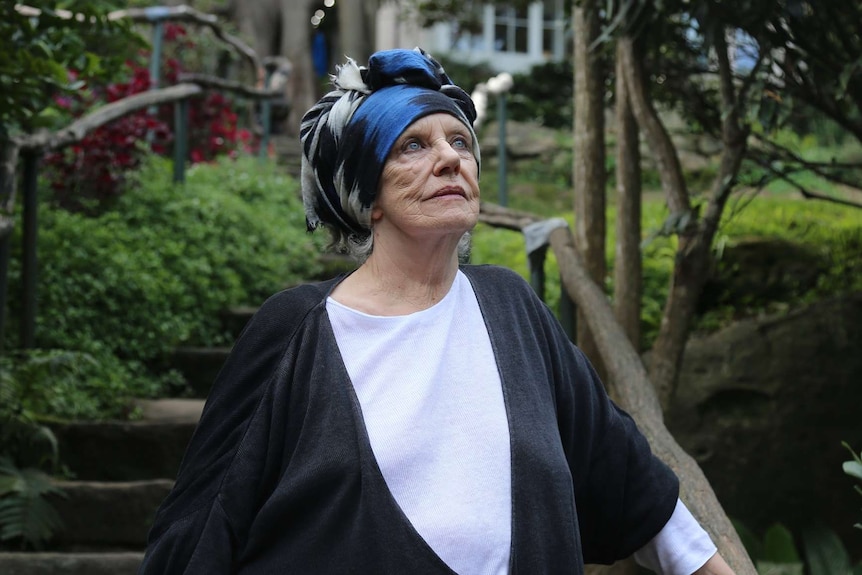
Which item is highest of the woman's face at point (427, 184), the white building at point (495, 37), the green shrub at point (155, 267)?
the white building at point (495, 37)

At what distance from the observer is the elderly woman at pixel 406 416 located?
1776mm

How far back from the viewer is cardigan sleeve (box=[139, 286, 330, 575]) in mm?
1804

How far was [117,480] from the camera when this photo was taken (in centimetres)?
472

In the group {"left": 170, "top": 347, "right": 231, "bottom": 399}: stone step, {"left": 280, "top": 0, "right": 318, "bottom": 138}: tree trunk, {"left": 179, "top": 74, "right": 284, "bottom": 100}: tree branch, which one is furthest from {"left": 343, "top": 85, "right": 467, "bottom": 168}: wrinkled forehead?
{"left": 280, "top": 0, "right": 318, "bottom": 138}: tree trunk

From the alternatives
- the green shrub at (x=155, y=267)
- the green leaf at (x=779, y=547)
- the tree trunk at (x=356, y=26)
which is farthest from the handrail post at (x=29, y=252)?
the tree trunk at (x=356, y=26)

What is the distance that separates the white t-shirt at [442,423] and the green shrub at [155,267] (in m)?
3.36

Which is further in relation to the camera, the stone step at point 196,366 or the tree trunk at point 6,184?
the stone step at point 196,366

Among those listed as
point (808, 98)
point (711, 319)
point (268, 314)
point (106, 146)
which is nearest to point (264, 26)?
point (106, 146)

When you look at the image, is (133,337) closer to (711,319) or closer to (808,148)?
(711,319)

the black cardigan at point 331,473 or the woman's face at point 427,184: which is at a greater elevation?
the woman's face at point 427,184

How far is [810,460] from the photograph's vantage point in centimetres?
477

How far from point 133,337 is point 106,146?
155 centimetres

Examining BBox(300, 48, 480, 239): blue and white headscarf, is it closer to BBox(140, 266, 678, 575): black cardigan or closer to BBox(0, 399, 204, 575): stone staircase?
BBox(140, 266, 678, 575): black cardigan

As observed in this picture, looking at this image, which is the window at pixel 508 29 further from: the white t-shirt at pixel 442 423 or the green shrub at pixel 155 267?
the white t-shirt at pixel 442 423
